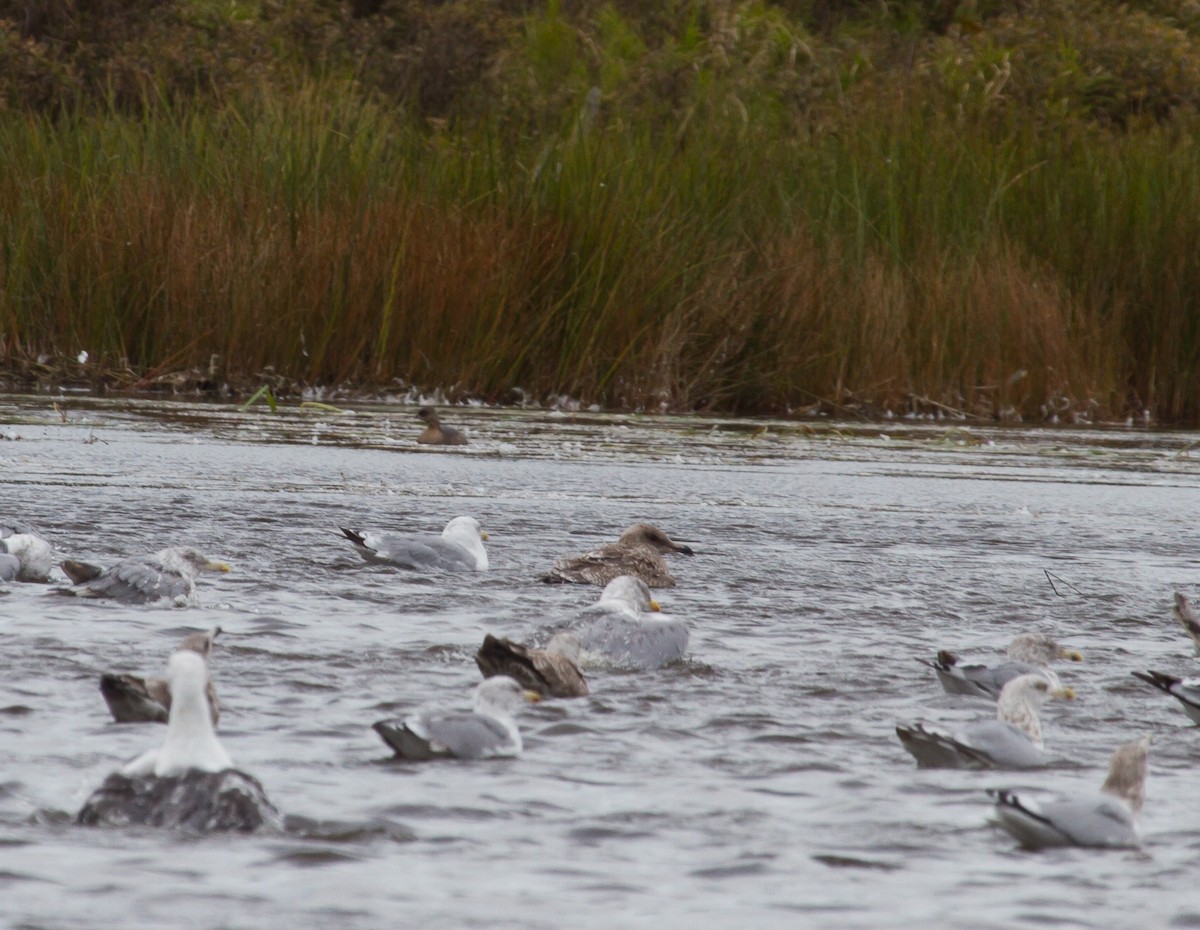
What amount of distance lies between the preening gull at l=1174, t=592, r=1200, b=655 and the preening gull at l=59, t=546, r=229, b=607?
245cm

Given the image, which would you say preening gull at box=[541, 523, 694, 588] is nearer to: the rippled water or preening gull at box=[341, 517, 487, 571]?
the rippled water

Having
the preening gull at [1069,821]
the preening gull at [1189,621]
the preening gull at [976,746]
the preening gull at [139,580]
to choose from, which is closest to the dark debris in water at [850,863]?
the preening gull at [1069,821]

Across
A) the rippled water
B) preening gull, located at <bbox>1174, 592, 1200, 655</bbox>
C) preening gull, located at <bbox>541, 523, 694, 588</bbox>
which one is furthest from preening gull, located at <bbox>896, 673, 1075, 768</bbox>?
preening gull, located at <bbox>541, 523, 694, 588</bbox>

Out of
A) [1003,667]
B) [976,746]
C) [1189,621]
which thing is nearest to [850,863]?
[976,746]

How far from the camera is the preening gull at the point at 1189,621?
469 centimetres

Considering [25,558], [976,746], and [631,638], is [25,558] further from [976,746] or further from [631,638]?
[976,746]

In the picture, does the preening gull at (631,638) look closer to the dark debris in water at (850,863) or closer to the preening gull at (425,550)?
the preening gull at (425,550)

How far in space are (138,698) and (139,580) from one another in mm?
1385

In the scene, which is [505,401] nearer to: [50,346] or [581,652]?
[50,346]

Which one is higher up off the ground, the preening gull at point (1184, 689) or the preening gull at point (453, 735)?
the preening gull at point (1184, 689)

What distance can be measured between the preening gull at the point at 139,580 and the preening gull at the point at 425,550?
837 mm

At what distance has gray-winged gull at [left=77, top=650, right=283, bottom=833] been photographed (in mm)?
2752

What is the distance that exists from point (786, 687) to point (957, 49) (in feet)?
68.4

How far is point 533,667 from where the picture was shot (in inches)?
148
